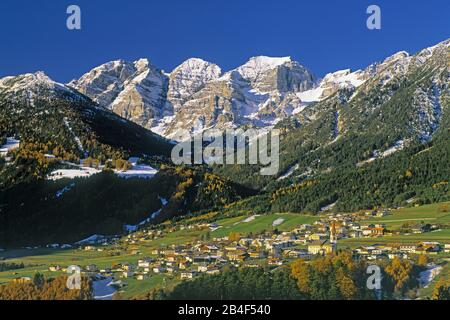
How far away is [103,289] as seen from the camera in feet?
268

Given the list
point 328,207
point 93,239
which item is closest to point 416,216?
point 328,207

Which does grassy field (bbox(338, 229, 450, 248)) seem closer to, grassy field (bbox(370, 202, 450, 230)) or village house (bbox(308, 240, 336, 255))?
village house (bbox(308, 240, 336, 255))

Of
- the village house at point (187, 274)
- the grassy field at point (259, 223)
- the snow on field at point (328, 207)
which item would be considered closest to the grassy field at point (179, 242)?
the grassy field at point (259, 223)

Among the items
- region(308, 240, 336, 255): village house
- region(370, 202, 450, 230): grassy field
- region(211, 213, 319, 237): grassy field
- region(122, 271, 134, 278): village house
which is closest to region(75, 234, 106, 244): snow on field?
region(211, 213, 319, 237): grassy field

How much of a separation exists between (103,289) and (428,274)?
4558 cm

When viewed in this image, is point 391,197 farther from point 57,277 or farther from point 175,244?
point 57,277

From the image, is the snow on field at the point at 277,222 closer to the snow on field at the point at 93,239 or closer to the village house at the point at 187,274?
the snow on field at the point at 93,239

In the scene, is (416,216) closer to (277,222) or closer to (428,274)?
(277,222)

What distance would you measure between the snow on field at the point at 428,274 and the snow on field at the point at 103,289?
4127cm

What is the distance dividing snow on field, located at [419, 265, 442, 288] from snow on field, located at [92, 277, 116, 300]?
41.3m

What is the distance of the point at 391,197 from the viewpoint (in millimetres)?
185750
